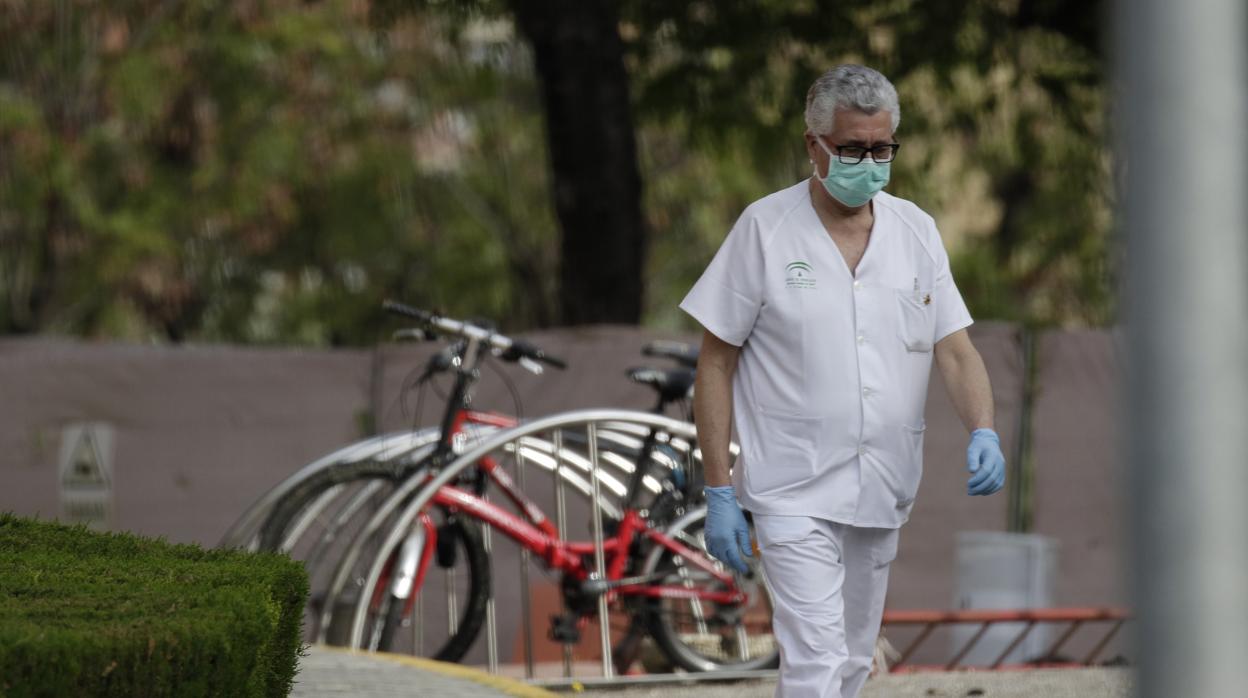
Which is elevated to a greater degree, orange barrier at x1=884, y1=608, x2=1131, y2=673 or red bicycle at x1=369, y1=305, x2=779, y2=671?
red bicycle at x1=369, y1=305, x2=779, y2=671

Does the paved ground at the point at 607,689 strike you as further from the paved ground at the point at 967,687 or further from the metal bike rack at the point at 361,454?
the metal bike rack at the point at 361,454

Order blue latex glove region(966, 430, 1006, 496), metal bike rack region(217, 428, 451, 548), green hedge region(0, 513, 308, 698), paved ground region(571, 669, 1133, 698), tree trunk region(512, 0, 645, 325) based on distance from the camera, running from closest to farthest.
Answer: green hedge region(0, 513, 308, 698) < blue latex glove region(966, 430, 1006, 496) < paved ground region(571, 669, 1133, 698) < metal bike rack region(217, 428, 451, 548) < tree trunk region(512, 0, 645, 325)

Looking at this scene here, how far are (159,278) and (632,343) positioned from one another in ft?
42.0

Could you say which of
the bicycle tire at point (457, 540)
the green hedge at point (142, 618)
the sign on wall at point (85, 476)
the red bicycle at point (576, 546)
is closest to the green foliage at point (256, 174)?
the sign on wall at point (85, 476)

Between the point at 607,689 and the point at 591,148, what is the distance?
436 centimetres

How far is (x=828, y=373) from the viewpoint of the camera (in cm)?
506

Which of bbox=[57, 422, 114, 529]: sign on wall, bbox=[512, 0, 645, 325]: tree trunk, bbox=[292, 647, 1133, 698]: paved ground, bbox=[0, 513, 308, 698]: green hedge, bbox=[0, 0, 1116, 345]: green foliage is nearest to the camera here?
bbox=[0, 513, 308, 698]: green hedge

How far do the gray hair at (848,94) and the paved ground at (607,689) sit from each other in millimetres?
2483

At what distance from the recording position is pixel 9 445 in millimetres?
10258

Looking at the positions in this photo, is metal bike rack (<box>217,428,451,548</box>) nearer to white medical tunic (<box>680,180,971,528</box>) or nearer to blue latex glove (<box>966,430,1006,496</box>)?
white medical tunic (<box>680,180,971,528</box>)

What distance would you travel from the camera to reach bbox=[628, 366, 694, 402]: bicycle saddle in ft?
27.3

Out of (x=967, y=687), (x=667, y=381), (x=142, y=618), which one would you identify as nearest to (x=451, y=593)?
(x=667, y=381)

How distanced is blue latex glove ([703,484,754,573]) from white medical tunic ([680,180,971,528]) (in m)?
0.08

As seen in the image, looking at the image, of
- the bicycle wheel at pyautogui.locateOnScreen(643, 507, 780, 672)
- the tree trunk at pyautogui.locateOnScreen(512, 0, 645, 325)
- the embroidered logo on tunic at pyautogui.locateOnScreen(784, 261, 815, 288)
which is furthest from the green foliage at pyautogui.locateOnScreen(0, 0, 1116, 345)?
the embroidered logo on tunic at pyautogui.locateOnScreen(784, 261, 815, 288)
